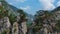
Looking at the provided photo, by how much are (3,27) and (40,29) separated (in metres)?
13.3

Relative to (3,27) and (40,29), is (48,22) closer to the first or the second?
(40,29)

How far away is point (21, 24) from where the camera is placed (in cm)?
4919

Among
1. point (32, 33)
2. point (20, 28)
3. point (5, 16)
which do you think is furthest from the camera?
point (32, 33)

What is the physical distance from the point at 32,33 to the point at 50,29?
475cm

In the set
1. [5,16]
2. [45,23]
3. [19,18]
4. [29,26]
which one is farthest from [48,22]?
[5,16]

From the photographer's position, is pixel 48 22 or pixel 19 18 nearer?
pixel 19 18

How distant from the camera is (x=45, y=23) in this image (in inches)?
2126

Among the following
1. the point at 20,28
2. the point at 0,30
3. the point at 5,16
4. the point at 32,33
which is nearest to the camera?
the point at 0,30

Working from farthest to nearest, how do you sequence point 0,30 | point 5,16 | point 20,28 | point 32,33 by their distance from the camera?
point 32,33 → point 20,28 → point 5,16 → point 0,30

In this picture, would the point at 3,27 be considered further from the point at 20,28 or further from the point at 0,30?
the point at 20,28

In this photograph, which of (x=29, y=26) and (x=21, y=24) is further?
(x=29, y=26)

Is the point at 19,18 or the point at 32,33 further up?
the point at 19,18

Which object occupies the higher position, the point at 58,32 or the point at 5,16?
the point at 5,16

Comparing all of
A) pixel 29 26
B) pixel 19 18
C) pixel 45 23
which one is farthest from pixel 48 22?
pixel 19 18
